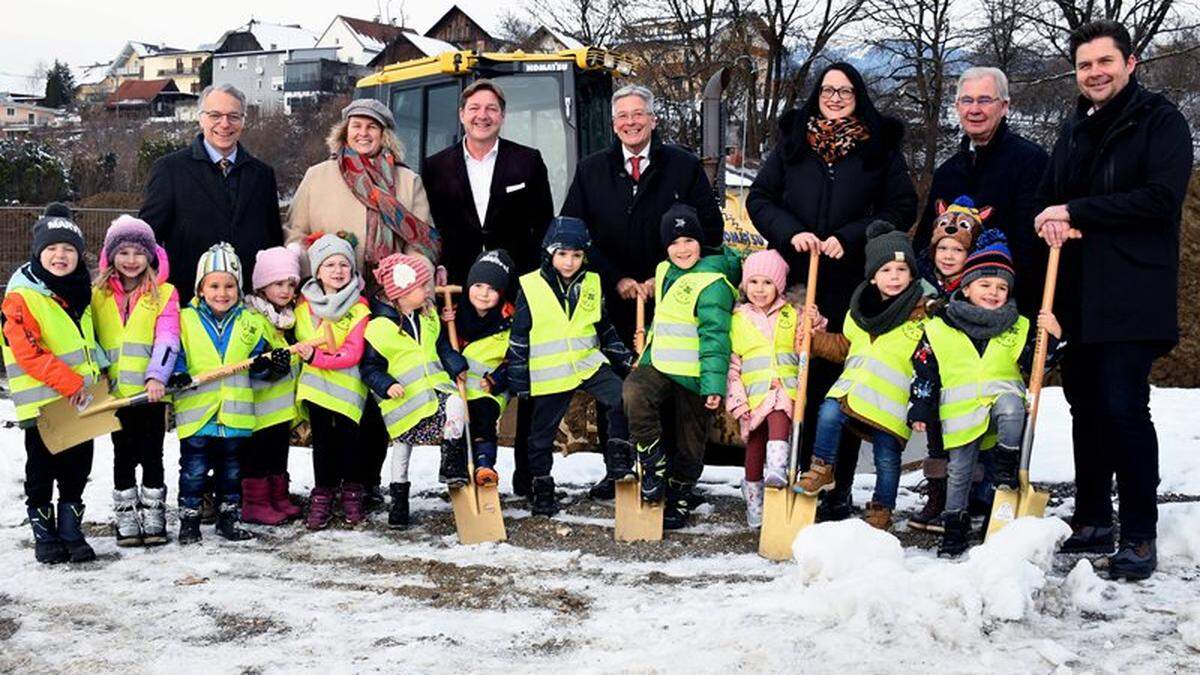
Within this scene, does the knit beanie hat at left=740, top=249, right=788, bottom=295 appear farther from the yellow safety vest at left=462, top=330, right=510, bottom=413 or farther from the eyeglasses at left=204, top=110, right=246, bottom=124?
the eyeglasses at left=204, top=110, right=246, bottom=124

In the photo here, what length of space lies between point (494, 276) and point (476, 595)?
173cm

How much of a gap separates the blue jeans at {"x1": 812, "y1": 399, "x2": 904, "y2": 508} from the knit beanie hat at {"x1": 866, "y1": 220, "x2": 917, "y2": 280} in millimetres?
631

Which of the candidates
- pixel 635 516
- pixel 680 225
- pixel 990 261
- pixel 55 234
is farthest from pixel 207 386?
pixel 990 261

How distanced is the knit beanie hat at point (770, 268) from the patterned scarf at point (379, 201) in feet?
5.59

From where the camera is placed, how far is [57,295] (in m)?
4.71

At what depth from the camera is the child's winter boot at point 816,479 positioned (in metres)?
4.85

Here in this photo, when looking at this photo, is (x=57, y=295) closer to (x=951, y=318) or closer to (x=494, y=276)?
(x=494, y=276)

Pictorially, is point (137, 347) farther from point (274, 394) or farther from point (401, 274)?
point (401, 274)

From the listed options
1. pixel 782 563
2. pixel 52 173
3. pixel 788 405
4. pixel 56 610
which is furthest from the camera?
pixel 52 173

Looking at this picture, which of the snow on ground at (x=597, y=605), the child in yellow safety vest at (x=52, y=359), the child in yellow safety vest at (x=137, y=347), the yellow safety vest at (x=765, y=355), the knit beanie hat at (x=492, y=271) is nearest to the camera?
the snow on ground at (x=597, y=605)

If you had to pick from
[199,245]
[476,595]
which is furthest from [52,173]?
[476,595]

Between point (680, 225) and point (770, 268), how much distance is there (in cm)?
46

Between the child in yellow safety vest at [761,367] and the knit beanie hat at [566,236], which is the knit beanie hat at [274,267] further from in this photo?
the child in yellow safety vest at [761,367]

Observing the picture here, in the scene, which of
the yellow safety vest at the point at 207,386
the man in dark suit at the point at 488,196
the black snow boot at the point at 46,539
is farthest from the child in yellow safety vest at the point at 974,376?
the black snow boot at the point at 46,539
